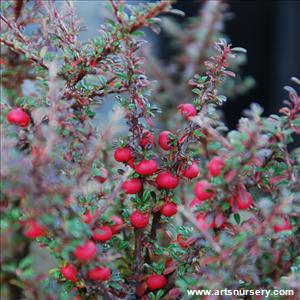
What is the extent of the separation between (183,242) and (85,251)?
0.19 meters

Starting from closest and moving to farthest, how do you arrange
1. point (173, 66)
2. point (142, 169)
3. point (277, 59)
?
point (142, 169) < point (173, 66) < point (277, 59)

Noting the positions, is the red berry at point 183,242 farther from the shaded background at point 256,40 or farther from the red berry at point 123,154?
the shaded background at point 256,40

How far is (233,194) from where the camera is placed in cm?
69

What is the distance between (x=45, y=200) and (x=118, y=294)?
11.2 inches

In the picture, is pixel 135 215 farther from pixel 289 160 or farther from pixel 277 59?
pixel 277 59

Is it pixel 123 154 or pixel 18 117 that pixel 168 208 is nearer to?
pixel 123 154

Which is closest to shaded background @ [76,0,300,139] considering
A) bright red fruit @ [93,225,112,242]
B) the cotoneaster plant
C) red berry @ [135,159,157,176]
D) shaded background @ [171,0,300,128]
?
shaded background @ [171,0,300,128]

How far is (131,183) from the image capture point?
802 millimetres

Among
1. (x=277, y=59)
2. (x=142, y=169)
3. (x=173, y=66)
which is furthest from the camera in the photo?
(x=277, y=59)

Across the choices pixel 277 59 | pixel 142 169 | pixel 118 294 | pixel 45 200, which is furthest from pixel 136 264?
pixel 277 59

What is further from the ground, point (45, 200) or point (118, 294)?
point (45, 200)

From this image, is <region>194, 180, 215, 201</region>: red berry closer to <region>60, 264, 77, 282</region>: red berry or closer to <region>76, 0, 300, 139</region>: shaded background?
<region>60, 264, 77, 282</region>: red berry

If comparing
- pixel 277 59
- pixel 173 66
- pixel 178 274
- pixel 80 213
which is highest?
pixel 80 213

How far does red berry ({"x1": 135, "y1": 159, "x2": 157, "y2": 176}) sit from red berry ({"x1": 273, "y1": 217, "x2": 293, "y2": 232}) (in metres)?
0.20
